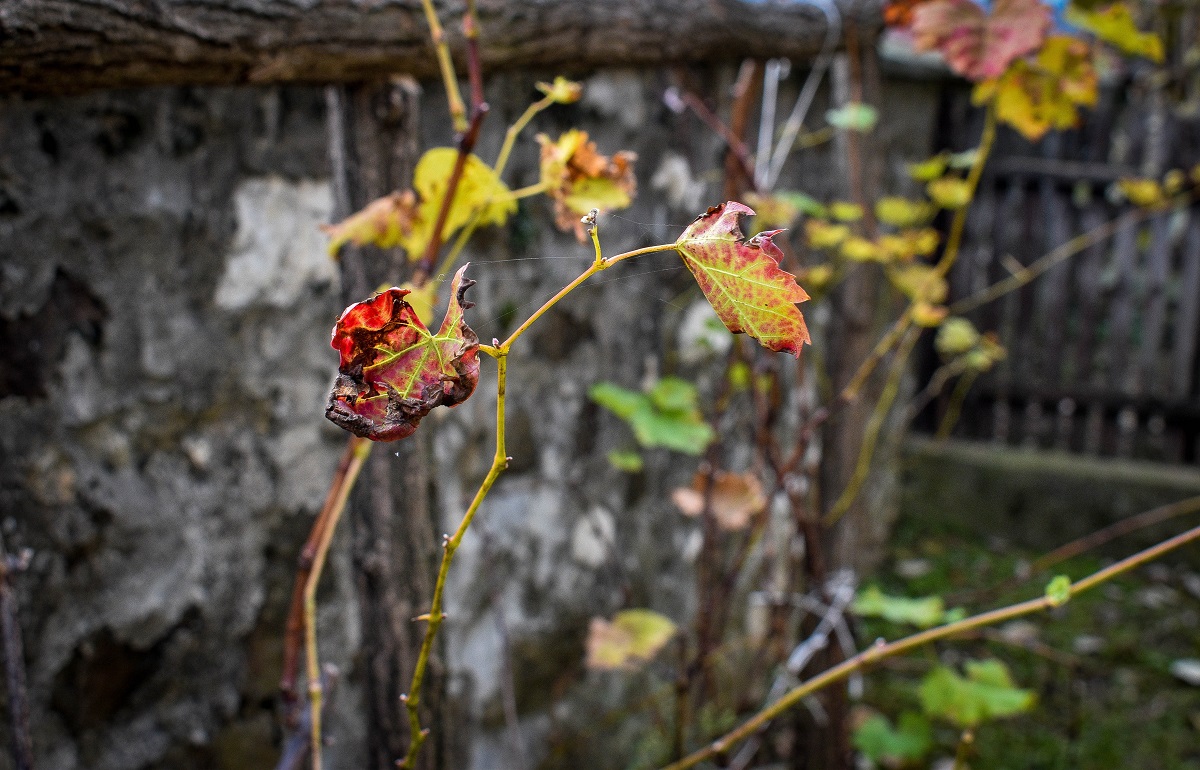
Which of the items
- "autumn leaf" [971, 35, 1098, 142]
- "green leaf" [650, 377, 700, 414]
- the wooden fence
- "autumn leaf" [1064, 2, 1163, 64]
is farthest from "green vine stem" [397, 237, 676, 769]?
the wooden fence

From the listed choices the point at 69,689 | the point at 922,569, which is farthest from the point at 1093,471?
the point at 69,689

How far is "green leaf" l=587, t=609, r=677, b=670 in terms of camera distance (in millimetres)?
1475

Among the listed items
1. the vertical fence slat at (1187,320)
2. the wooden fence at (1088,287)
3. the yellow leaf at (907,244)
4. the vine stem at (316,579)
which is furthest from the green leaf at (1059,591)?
the vertical fence slat at (1187,320)

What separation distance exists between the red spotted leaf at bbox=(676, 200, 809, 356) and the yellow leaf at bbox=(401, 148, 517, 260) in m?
0.46

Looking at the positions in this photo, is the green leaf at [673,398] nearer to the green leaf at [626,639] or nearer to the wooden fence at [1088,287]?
the green leaf at [626,639]

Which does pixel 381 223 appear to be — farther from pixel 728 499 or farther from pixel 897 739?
pixel 897 739

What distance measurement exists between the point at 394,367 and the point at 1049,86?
1386mm

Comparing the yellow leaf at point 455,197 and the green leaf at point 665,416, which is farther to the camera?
the green leaf at point 665,416

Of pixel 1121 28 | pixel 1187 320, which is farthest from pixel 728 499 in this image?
pixel 1187 320

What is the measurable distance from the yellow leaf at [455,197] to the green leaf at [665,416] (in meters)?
0.64

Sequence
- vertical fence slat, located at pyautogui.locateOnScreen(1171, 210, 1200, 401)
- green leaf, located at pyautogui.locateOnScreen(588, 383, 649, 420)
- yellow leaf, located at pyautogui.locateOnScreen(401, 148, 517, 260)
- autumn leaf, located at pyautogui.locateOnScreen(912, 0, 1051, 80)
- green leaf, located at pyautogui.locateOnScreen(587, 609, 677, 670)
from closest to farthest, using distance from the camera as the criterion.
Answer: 1. yellow leaf, located at pyautogui.locateOnScreen(401, 148, 517, 260)
2. autumn leaf, located at pyautogui.locateOnScreen(912, 0, 1051, 80)
3. green leaf, located at pyautogui.locateOnScreen(587, 609, 677, 670)
4. green leaf, located at pyautogui.locateOnScreen(588, 383, 649, 420)
5. vertical fence slat, located at pyautogui.locateOnScreen(1171, 210, 1200, 401)

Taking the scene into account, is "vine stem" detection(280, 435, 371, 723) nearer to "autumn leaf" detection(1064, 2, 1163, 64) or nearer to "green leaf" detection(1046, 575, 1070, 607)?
"green leaf" detection(1046, 575, 1070, 607)

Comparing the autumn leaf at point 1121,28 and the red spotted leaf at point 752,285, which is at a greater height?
the autumn leaf at point 1121,28

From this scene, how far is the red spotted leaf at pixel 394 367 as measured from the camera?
52 centimetres
